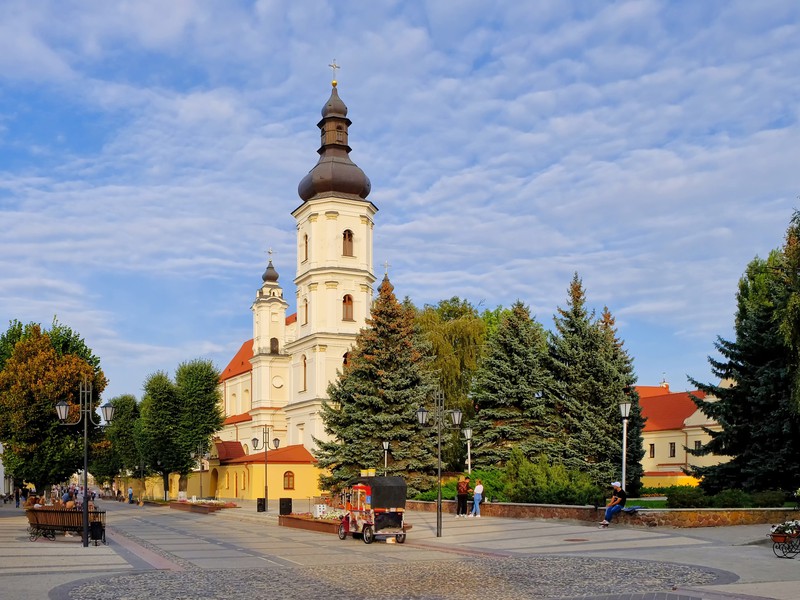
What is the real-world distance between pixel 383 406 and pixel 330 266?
23.8m

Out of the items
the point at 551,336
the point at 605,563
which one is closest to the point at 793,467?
the point at 551,336

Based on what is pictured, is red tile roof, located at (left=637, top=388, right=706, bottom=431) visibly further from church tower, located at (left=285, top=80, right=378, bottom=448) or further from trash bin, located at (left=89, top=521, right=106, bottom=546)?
trash bin, located at (left=89, top=521, right=106, bottom=546)

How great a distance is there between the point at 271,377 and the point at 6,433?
43467mm

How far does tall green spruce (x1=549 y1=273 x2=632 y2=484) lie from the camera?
4091 cm

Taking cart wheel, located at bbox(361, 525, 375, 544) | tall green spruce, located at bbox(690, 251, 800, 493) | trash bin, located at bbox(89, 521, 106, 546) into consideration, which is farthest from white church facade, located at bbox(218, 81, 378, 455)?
cart wheel, located at bbox(361, 525, 375, 544)

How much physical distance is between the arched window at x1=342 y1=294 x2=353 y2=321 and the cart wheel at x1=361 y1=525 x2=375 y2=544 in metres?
43.3

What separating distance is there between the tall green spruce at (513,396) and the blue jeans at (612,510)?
15562 mm

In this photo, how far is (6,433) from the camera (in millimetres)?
40531

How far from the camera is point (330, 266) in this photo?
66.6 m

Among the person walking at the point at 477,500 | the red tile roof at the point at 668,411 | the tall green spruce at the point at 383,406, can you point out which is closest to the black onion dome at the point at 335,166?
the tall green spruce at the point at 383,406

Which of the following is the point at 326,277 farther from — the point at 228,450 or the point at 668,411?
the point at 668,411

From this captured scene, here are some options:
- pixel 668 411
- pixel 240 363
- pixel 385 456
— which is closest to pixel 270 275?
pixel 240 363

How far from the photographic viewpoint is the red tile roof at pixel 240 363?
9600cm

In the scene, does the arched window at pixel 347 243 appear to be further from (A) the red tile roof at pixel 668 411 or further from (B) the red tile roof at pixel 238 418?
(A) the red tile roof at pixel 668 411
